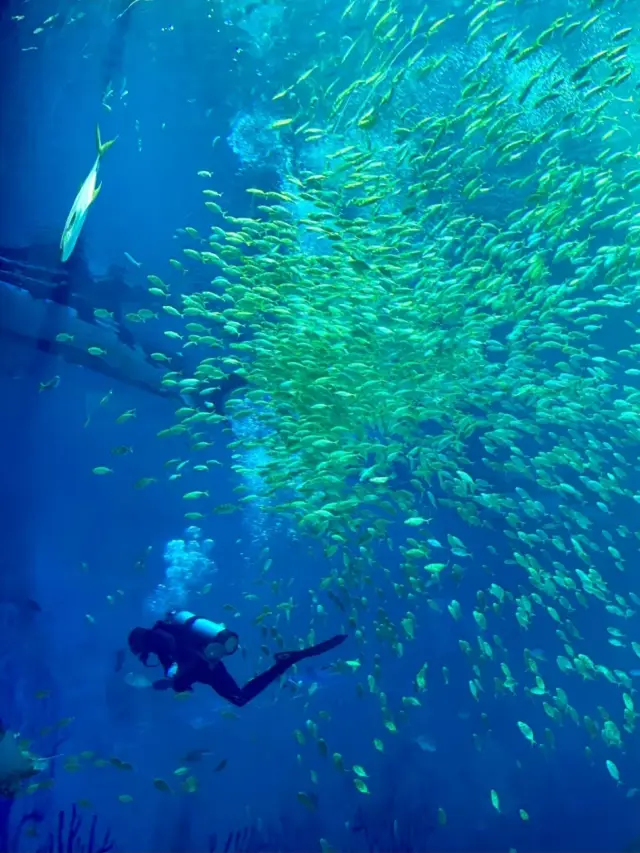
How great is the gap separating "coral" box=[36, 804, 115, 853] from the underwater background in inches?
1.8

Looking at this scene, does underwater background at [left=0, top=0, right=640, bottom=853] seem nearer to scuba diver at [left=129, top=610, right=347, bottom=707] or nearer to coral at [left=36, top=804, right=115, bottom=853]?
coral at [left=36, top=804, right=115, bottom=853]

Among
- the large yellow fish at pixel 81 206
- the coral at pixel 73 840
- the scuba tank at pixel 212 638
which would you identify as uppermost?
the large yellow fish at pixel 81 206

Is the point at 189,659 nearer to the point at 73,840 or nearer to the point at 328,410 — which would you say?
the point at 328,410

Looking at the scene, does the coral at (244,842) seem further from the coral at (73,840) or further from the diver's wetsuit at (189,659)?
the diver's wetsuit at (189,659)

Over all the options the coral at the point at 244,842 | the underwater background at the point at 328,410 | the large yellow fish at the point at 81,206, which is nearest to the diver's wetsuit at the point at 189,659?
the underwater background at the point at 328,410

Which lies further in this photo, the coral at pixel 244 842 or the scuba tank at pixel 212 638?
the coral at pixel 244 842

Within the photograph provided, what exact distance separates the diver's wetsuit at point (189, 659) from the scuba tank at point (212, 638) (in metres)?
0.06

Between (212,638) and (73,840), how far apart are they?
744 cm

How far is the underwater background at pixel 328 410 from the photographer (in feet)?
25.1

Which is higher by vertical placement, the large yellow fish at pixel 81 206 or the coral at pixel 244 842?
the large yellow fish at pixel 81 206

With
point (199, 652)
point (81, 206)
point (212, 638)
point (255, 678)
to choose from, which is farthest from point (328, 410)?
point (81, 206)

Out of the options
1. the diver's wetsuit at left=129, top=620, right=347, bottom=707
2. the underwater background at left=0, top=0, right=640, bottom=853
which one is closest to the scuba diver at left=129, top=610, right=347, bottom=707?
the diver's wetsuit at left=129, top=620, right=347, bottom=707

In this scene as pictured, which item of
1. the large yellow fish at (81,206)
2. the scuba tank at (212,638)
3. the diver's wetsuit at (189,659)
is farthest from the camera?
the scuba tank at (212,638)

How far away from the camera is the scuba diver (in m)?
5.80
